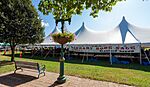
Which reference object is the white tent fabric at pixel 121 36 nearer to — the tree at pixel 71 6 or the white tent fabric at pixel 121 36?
the white tent fabric at pixel 121 36

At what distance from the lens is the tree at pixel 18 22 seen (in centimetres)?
1563

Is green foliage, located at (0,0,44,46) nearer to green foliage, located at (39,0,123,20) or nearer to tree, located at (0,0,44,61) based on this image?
tree, located at (0,0,44,61)

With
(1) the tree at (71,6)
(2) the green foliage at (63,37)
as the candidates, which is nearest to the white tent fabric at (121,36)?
(2) the green foliage at (63,37)

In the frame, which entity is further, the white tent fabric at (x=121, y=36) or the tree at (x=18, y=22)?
the white tent fabric at (x=121, y=36)

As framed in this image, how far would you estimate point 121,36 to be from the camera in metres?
17.1

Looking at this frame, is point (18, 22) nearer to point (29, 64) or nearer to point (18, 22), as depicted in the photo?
point (18, 22)

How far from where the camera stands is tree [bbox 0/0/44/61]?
15633 millimetres

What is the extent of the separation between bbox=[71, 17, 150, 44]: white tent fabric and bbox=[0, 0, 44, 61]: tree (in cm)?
524

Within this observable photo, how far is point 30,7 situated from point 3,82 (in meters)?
9.82

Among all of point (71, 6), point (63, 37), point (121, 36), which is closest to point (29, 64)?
point (63, 37)

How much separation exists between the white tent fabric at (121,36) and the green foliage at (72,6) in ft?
31.6

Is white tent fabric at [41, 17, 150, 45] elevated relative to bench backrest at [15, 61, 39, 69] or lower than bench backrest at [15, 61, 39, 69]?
elevated

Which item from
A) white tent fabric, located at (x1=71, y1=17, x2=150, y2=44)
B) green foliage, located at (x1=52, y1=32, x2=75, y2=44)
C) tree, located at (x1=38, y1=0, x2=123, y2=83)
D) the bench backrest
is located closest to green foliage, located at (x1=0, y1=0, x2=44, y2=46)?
white tent fabric, located at (x1=71, y1=17, x2=150, y2=44)

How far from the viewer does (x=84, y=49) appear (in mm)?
19203
